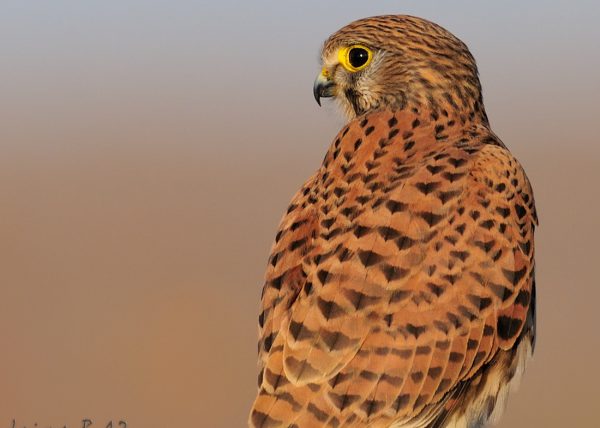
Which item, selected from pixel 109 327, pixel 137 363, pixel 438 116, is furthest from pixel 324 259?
pixel 109 327

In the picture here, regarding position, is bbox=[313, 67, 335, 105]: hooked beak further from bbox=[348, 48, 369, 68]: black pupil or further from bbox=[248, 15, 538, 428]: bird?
bbox=[248, 15, 538, 428]: bird

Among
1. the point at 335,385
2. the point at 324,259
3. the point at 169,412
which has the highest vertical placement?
the point at 324,259

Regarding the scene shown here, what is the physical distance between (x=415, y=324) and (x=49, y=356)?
872 centimetres

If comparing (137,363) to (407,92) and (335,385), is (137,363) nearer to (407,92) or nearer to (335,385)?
(407,92)

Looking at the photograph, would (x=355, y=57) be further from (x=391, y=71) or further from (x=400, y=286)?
(x=400, y=286)

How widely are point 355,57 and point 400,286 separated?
1.38 metres

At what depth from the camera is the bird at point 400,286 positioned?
18.6 ft

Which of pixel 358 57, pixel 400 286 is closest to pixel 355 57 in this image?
pixel 358 57

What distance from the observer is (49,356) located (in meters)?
14.0

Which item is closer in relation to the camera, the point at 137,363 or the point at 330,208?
the point at 330,208

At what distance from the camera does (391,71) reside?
6.80m

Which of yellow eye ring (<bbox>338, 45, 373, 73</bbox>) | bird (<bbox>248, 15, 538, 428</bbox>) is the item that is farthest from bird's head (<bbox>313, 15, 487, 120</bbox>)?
bird (<bbox>248, 15, 538, 428</bbox>)

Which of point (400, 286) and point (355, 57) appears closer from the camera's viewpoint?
point (400, 286)

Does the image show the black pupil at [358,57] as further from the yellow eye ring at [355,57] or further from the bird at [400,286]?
the bird at [400,286]
